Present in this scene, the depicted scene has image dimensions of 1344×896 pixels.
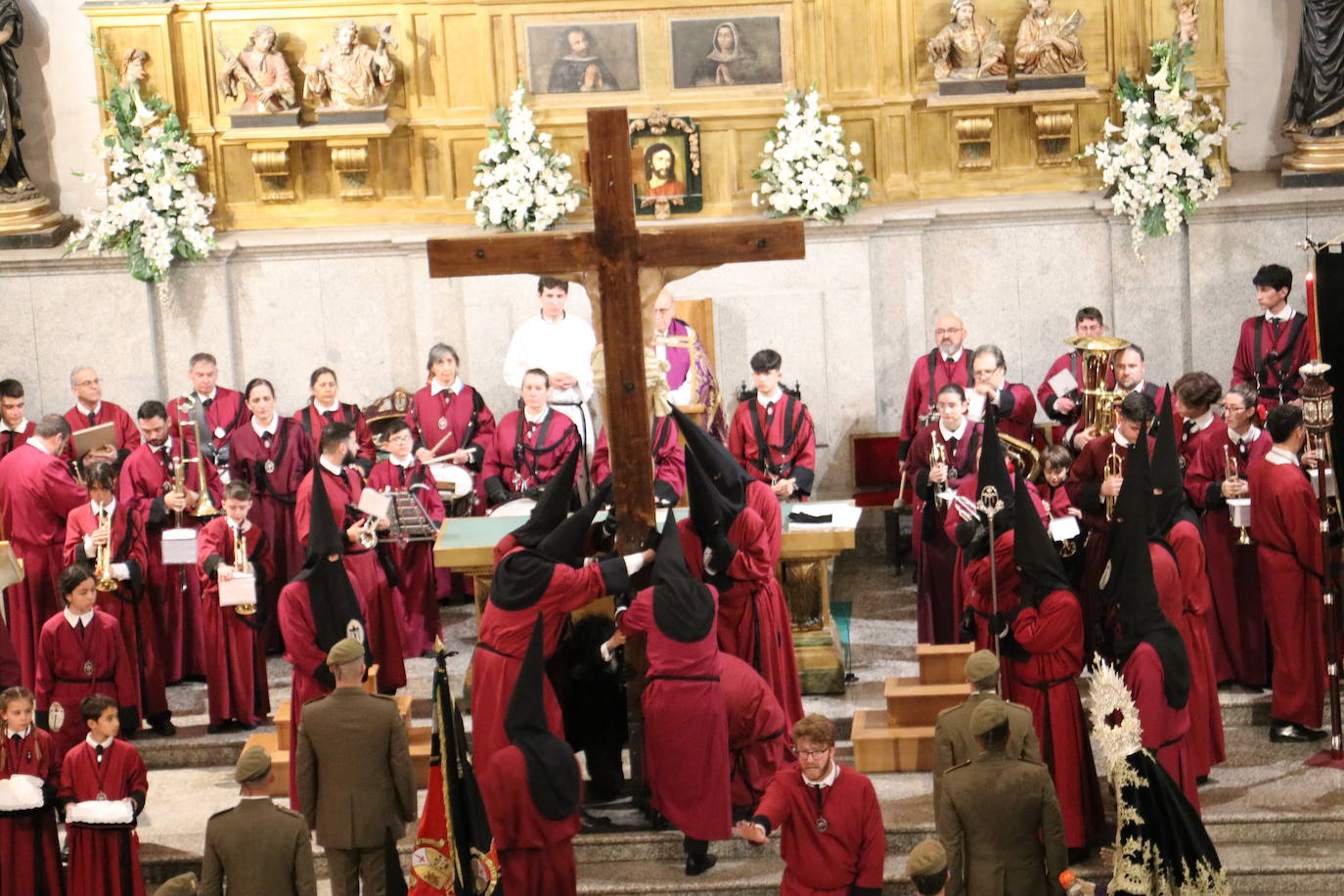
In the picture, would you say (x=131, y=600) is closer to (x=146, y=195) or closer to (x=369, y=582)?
(x=369, y=582)

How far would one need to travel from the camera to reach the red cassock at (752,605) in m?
9.85

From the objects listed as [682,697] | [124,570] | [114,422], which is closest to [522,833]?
[682,697]

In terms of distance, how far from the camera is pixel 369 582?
11.6 metres

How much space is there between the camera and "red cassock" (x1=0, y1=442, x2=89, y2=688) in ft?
39.1

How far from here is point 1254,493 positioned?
35.0ft

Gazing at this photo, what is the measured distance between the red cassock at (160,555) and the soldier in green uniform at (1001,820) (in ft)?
18.5

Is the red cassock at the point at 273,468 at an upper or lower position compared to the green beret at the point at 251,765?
upper

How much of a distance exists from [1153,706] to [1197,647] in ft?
3.18

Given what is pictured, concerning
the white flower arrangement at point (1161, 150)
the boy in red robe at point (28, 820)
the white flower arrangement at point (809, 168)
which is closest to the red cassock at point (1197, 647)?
the white flower arrangement at point (1161, 150)

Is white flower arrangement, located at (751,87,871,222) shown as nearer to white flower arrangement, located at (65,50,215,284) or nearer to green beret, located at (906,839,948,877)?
white flower arrangement, located at (65,50,215,284)

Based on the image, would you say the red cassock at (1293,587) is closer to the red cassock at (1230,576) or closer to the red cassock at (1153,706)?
the red cassock at (1230,576)

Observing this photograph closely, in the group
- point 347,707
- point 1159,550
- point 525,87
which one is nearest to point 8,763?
point 347,707

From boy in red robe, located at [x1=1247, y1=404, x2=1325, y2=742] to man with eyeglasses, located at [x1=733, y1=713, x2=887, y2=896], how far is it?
11.1 ft

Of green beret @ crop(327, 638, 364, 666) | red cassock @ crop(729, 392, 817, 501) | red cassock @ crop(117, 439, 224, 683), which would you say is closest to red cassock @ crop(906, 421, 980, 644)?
red cassock @ crop(729, 392, 817, 501)
